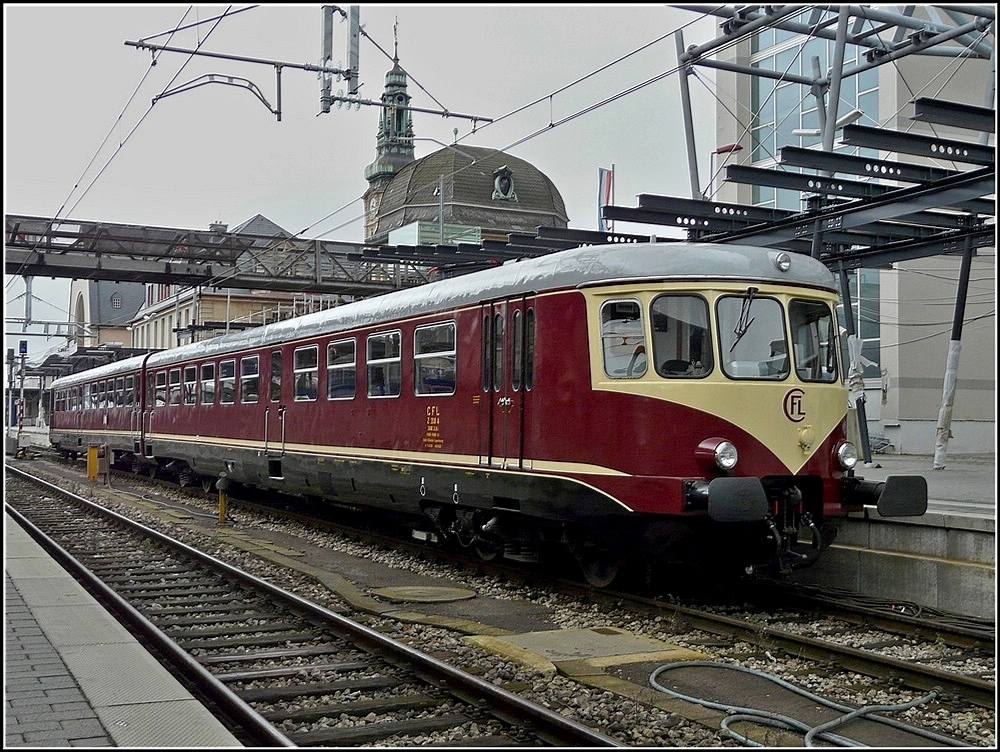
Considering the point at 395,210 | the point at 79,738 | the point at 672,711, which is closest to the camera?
the point at 79,738

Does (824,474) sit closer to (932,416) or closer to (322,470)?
(322,470)

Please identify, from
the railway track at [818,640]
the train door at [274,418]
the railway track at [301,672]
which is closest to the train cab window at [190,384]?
the train door at [274,418]

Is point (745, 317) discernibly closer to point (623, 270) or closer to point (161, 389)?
point (623, 270)

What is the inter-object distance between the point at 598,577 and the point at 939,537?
10.4ft

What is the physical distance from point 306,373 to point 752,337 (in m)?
8.53

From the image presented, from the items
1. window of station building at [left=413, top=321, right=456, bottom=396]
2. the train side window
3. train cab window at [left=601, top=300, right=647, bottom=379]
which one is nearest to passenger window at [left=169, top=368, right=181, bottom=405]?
the train side window

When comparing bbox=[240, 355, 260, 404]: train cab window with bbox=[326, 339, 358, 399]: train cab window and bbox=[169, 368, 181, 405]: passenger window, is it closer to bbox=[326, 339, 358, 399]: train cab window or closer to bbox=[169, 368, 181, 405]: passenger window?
bbox=[326, 339, 358, 399]: train cab window

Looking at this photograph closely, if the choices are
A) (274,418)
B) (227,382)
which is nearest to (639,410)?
(274,418)

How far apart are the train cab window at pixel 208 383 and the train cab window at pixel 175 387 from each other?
191 centimetres

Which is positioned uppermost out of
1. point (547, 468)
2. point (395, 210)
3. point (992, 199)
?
point (395, 210)

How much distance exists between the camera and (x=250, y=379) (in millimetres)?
19391

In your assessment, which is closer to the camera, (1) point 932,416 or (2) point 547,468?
(2) point 547,468

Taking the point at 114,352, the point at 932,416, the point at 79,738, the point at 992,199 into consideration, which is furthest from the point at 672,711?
the point at 114,352

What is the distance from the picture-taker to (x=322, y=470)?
52.6 ft
